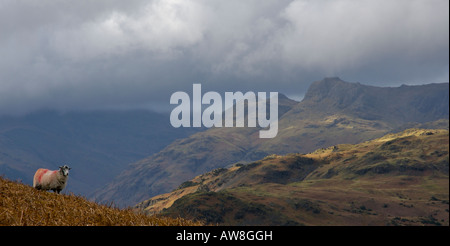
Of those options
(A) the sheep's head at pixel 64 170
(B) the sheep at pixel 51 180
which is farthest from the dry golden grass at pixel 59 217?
(A) the sheep's head at pixel 64 170

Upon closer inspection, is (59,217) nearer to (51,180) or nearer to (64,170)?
(51,180)

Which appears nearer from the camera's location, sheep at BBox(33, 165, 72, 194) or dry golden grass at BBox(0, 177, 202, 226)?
dry golden grass at BBox(0, 177, 202, 226)

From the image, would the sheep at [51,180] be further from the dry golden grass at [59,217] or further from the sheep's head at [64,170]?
the dry golden grass at [59,217]

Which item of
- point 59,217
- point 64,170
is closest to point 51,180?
point 64,170

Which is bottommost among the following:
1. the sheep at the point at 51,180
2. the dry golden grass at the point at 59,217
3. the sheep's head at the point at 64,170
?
the dry golden grass at the point at 59,217

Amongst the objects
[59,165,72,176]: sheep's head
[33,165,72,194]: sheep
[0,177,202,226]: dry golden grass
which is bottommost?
[0,177,202,226]: dry golden grass

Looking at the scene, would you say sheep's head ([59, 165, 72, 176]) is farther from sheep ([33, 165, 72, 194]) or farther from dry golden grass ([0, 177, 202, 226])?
dry golden grass ([0, 177, 202, 226])

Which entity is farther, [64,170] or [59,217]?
[64,170]

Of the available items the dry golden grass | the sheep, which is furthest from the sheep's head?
the dry golden grass

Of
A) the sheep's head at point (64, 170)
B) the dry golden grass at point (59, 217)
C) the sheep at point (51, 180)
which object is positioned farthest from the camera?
the sheep's head at point (64, 170)

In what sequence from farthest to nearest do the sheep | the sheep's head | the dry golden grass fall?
the sheep's head
the sheep
the dry golden grass
